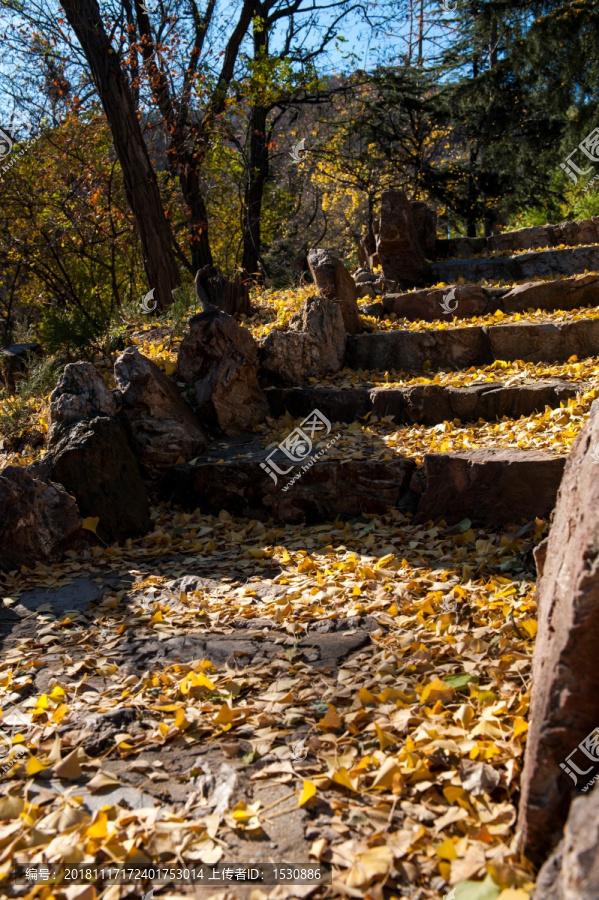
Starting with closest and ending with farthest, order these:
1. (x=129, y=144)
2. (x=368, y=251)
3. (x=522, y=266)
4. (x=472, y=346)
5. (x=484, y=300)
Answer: (x=472, y=346), (x=484, y=300), (x=129, y=144), (x=522, y=266), (x=368, y=251)

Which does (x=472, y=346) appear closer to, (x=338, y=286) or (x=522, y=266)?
A: (x=338, y=286)

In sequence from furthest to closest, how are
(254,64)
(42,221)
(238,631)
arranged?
(42,221), (254,64), (238,631)

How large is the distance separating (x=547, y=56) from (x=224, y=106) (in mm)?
5263

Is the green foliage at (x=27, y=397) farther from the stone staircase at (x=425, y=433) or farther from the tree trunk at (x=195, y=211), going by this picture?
the tree trunk at (x=195, y=211)

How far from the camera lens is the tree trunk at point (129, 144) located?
8094 millimetres

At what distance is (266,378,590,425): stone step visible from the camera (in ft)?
17.4

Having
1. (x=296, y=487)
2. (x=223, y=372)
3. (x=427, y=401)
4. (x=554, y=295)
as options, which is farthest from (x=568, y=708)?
(x=554, y=295)

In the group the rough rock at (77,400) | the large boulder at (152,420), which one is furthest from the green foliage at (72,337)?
the rough rock at (77,400)

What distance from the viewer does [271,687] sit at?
8.66 feet

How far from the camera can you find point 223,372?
20.3 ft

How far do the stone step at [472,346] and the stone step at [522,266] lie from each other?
9.60 feet

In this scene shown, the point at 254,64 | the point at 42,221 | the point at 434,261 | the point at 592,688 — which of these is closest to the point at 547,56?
the point at 434,261

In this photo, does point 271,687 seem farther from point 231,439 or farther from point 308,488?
point 231,439

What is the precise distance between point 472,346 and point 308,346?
1660 millimetres
